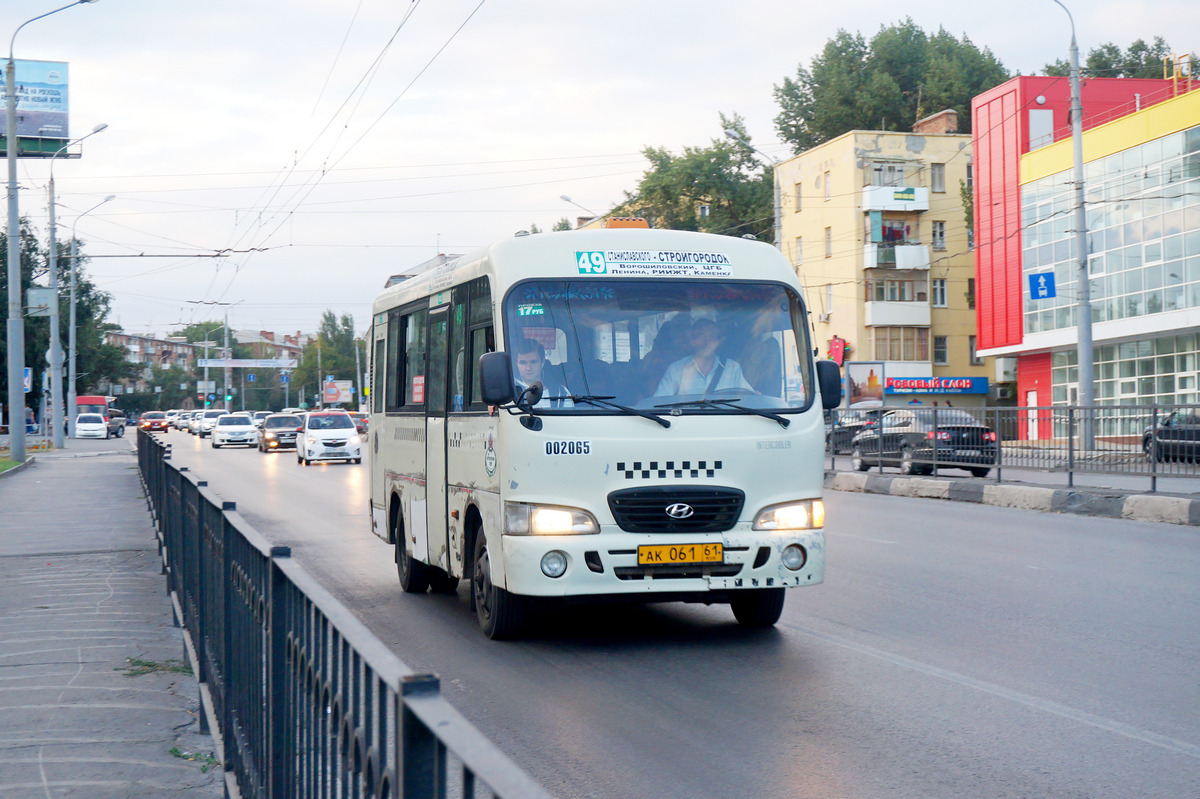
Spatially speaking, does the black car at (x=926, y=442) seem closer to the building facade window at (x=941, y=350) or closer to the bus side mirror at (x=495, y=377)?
the bus side mirror at (x=495, y=377)

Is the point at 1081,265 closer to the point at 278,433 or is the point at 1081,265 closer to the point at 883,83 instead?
the point at 278,433

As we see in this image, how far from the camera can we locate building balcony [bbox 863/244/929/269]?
6103cm

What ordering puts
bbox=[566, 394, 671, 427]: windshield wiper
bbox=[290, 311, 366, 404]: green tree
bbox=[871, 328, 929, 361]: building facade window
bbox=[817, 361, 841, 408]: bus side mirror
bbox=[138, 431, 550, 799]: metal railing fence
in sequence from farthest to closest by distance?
1. bbox=[290, 311, 366, 404]: green tree
2. bbox=[871, 328, 929, 361]: building facade window
3. bbox=[817, 361, 841, 408]: bus side mirror
4. bbox=[566, 394, 671, 427]: windshield wiper
5. bbox=[138, 431, 550, 799]: metal railing fence

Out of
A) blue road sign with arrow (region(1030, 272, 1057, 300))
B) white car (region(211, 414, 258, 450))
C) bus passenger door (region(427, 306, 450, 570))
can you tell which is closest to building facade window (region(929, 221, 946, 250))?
blue road sign with arrow (region(1030, 272, 1057, 300))

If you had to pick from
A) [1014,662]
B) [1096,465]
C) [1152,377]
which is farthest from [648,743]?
[1152,377]

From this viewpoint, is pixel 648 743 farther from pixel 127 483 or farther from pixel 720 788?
pixel 127 483

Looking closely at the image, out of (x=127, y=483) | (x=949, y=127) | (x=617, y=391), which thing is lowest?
(x=127, y=483)

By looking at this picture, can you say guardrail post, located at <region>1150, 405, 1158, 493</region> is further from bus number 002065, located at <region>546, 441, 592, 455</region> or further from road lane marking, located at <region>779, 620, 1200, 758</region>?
bus number 002065, located at <region>546, 441, 592, 455</region>

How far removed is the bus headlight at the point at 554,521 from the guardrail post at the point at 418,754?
5.50 meters

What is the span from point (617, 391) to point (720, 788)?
3379mm

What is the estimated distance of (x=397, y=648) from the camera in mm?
7812

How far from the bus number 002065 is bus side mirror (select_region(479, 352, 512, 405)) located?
393 millimetres

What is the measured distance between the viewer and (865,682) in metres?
6.65

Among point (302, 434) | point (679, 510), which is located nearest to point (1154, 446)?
point (679, 510)
